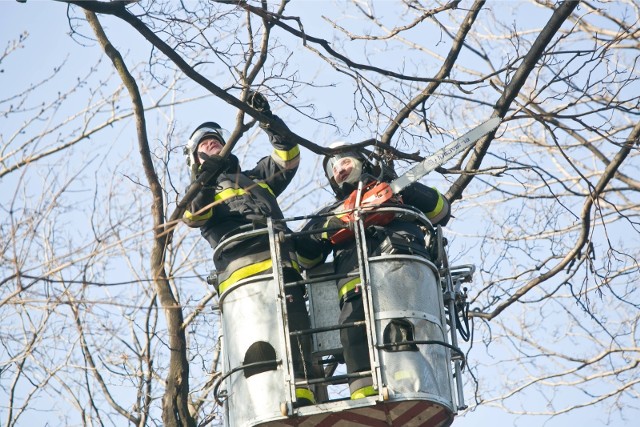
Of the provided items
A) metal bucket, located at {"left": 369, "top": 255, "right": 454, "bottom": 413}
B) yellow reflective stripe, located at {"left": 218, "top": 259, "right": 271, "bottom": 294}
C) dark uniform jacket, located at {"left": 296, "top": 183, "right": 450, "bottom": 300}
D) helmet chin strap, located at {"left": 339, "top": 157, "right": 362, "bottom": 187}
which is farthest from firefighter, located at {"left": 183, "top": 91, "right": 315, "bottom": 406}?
metal bucket, located at {"left": 369, "top": 255, "right": 454, "bottom": 413}

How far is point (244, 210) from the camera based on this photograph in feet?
24.9

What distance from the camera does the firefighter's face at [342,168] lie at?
765 cm

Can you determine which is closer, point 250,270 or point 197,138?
point 250,270

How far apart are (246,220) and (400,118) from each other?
4.54 ft

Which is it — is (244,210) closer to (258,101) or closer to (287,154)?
(287,154)

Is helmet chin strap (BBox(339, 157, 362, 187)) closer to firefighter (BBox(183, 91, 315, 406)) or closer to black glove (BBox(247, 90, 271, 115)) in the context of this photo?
firefighter (BBox(183, 91, 315, 406))

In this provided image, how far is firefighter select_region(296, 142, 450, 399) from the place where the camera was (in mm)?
Answer: 6926

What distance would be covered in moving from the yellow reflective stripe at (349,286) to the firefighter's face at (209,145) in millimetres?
1438

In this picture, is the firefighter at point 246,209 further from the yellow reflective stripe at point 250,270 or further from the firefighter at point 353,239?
the firefighter at point 353,239

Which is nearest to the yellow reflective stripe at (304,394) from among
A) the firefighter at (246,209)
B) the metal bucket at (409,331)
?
the firefighter at (246,209)

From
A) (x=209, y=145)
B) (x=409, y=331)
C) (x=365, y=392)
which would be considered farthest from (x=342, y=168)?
(x=365, y=392)

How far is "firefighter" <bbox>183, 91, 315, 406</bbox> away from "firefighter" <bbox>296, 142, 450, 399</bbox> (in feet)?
0.76

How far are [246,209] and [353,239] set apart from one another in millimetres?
751

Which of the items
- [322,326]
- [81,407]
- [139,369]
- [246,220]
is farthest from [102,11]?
[81,407]
